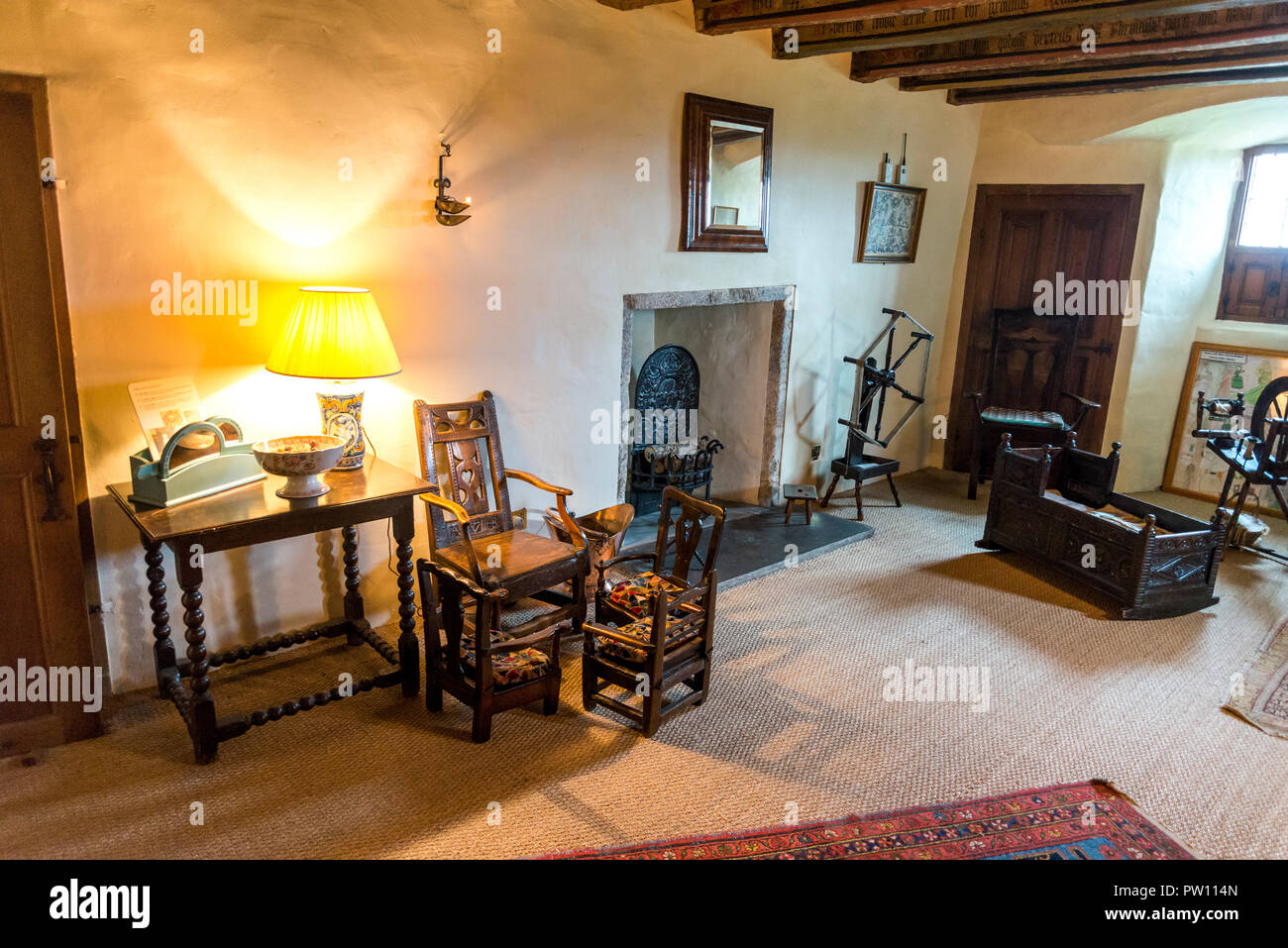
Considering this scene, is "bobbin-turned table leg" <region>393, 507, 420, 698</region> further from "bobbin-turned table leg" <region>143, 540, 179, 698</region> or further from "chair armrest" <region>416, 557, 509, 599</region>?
"bobbin-turned table leg" <region>143, 540, 179, 698</region>

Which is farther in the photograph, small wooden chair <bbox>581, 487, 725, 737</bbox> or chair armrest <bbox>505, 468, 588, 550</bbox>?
chair armrest <bbox>505, 468, 588, 550</bbox>

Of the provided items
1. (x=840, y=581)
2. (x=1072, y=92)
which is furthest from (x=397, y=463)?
(x=1072, y=92)

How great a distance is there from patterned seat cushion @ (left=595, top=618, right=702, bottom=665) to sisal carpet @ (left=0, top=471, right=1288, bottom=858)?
291 millimetres

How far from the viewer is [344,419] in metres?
3.55

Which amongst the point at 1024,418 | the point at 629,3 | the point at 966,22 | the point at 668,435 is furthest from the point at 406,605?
the point at 1024,418

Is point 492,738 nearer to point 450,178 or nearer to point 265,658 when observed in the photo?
point 265,658

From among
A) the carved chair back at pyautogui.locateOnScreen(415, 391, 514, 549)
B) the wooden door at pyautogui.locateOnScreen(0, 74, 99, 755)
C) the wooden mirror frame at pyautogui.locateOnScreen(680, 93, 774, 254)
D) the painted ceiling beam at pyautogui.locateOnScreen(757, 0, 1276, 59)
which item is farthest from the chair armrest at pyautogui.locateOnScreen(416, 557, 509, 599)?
the painted ceiling beam at pyautogui.locateOnScreen(757, 0, 1276, 59)

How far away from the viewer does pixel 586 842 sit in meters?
2.76

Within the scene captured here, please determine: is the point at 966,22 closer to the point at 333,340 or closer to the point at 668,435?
the point at 668,435

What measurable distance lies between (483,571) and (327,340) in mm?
1107

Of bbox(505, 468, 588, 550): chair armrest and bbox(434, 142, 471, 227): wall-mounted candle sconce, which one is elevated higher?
bbox(434, 142, 471, 227): wall-mounted candle sconce

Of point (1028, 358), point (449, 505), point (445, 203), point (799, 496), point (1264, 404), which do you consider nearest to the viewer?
point (449, 505)

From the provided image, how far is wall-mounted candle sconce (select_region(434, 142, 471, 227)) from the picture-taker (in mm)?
3814

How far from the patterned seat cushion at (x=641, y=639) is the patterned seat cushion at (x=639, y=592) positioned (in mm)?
164
